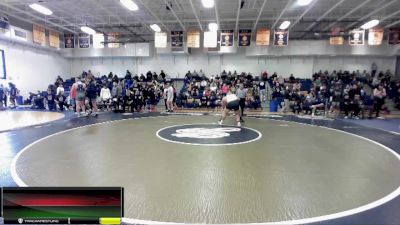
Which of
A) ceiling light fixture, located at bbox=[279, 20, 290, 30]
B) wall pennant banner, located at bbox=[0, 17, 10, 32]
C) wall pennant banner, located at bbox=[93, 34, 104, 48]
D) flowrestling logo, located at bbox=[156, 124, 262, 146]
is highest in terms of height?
Answer: ceiling light fixture, located at bbox=[279, 20, 290, 30]

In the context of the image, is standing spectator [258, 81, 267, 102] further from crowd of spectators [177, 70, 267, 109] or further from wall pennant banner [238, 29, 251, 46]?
wall pennant banner [238, 29, 251, 46]

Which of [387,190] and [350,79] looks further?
[350,79]

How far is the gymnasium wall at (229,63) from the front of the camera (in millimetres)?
20641

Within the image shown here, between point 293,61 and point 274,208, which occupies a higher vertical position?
point 293,61

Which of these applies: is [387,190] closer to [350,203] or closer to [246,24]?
[350,203]

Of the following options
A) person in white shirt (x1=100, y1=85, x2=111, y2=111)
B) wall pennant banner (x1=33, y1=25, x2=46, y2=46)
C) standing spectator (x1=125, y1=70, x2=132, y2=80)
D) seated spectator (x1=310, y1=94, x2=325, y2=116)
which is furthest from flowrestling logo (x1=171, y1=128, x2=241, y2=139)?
standing spectator (x1=125, y1=70, x2=132, y2=80)

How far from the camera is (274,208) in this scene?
298cm

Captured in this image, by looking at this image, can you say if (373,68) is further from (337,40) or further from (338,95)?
(338,95)

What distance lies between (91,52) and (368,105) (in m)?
20.8

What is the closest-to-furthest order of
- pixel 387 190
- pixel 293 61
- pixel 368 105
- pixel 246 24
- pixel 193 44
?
pixel 387 190, pixel 368 105, pixel 193 44, pixel 246 24, pixel 293 61

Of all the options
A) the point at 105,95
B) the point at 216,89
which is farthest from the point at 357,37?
the point at 105,95

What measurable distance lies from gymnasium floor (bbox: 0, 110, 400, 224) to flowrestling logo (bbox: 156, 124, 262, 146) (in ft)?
0.17

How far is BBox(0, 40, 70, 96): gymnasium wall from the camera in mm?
17109

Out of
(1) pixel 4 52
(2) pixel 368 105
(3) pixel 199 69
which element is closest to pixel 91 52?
(1) pixel 4 52
